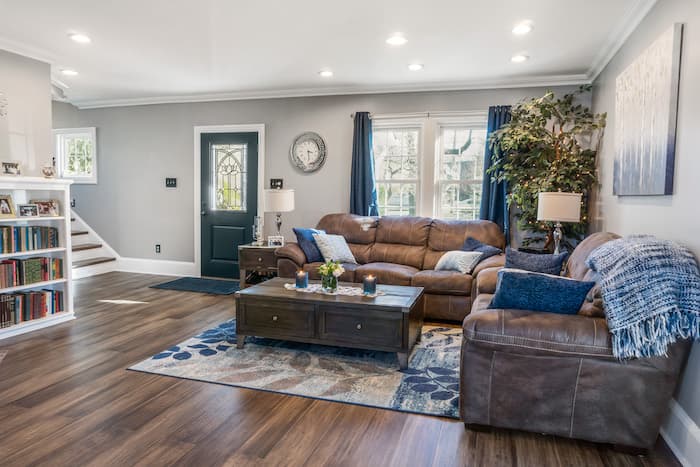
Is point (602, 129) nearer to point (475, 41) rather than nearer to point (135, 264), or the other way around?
point (475, 41)

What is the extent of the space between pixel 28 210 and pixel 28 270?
52 centimetres

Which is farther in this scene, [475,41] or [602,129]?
[602,129]

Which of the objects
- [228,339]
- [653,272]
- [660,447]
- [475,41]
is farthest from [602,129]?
[228,339]

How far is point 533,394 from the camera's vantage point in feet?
7.18

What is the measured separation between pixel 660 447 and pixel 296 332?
88.0 inches

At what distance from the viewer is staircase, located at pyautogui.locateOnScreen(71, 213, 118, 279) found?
633 centimetres

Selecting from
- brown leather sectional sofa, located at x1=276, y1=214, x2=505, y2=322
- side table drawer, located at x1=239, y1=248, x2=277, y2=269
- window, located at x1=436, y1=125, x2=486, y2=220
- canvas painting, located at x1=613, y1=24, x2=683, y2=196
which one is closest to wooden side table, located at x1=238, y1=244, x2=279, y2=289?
side table drawer, located at x1=239, y1=248, x2=277, y2=269

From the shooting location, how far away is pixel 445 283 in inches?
166

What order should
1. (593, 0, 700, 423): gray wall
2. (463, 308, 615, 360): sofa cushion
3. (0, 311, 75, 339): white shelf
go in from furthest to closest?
(0, 311, 75, 339): white shelf, (593, 0, 700, 423): gray wall, (463, 308, 615, 360): sofa cushion

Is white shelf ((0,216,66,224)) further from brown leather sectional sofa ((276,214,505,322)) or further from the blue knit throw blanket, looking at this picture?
the blue knit throw blanket

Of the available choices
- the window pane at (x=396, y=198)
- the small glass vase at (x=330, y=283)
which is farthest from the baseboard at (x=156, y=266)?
the small glass vase at (x=330, y=283)

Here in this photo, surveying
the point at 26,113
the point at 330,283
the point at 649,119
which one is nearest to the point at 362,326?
the point at 330,283

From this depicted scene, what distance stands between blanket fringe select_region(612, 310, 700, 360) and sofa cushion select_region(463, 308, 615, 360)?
105mm

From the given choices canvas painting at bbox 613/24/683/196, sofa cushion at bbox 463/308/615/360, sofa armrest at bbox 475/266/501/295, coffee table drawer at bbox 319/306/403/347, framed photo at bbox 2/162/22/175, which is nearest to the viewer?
sofa cushion at bbox 463/308/615/360
